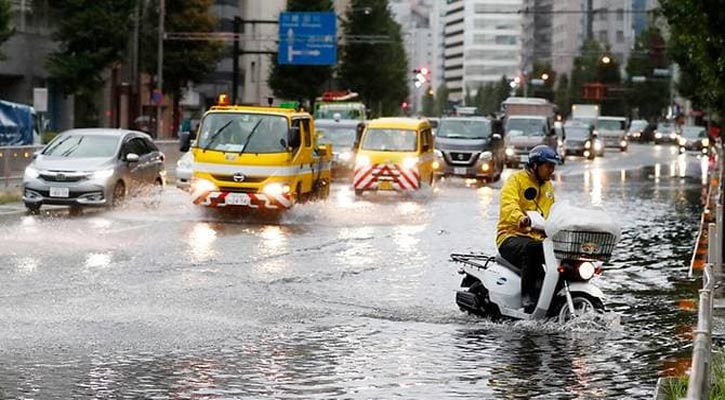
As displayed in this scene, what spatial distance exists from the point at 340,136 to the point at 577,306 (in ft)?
107

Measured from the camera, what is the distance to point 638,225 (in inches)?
1083

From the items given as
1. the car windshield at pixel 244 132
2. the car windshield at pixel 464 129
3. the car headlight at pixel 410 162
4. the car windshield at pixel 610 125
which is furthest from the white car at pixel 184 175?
the car windshield at pixel 610 125

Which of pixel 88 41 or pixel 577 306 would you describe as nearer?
pixel 577 306

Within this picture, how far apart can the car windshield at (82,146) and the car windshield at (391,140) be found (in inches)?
335

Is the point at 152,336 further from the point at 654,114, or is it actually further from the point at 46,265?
the point at 654,114

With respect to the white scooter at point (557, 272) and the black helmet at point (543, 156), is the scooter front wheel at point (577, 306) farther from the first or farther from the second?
the black helmet at point (543, 156)

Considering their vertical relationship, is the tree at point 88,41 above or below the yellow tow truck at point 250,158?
above

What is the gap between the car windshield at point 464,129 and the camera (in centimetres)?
4491

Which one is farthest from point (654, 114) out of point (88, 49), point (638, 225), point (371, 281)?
point (371, 281)

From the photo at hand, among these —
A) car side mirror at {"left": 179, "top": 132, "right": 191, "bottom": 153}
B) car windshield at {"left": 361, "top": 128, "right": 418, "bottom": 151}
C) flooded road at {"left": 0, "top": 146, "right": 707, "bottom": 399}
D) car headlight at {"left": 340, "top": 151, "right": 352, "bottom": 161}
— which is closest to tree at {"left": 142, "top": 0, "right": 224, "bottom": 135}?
car headlight at {"left": 340, "top": 151, "right": 352, "bottom": 161}

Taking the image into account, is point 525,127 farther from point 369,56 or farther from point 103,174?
point 369,56

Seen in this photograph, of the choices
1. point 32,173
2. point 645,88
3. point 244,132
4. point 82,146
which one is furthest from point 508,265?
point 645,88

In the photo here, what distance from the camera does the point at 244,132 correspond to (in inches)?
1076

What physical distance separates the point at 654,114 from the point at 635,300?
485 ft
